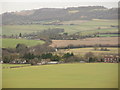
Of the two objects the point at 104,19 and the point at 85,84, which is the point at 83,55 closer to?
the point at 85,84

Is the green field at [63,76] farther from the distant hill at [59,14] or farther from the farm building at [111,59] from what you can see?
the distant hill at [59,14]

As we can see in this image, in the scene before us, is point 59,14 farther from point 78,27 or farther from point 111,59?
point 111,59

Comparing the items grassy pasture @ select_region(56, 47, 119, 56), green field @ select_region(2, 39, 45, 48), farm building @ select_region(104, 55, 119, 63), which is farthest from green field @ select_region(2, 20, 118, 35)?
farm building @ select_region(104, 55, 119, 63)

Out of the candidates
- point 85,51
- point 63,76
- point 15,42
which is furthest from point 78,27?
point 63,76

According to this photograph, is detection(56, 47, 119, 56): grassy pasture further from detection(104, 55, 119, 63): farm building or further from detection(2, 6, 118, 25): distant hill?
detection(2, 6, 118, 25): distant hill

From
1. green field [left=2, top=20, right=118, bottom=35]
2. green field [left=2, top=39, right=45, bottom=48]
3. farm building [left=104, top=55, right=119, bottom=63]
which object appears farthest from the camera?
green field [left=2, top=20, right=118, bottom=35]

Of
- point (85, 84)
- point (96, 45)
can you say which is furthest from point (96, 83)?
point (96, 45)
